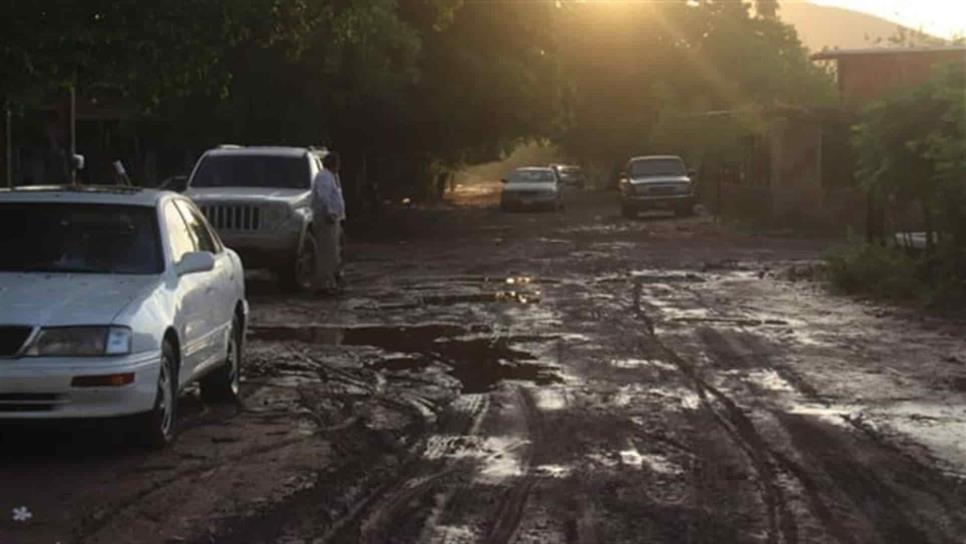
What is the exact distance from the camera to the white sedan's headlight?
29.2 ft

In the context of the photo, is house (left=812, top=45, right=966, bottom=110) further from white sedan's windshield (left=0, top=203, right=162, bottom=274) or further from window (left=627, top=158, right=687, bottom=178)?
white sedan's windshield (left=0, top=203, right=162, bottom=274)

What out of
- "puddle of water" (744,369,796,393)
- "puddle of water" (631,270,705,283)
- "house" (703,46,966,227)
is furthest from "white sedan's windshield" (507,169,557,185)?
"puddle of water" (744,369,796,393)

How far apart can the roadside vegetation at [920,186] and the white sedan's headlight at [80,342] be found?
12.2 m

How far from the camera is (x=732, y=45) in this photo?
3209 inches

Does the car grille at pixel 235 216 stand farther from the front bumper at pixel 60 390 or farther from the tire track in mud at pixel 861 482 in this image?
the front bumper at pixel 60 390

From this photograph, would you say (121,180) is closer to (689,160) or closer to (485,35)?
(485,35)

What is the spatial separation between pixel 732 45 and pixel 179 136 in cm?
4829

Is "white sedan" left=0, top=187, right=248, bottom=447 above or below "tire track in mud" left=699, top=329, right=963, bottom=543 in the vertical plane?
above

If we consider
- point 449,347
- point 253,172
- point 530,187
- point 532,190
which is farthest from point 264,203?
point 530,187

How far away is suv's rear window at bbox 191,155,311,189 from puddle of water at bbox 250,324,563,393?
5572 millimetres

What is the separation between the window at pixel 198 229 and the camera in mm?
11406

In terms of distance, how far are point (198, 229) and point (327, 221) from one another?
9859 mm

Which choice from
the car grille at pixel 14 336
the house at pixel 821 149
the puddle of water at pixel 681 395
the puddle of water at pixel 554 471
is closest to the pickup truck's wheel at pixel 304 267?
the puddle of water at pixel 681 395

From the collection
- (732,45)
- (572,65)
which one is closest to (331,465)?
(572,65)
